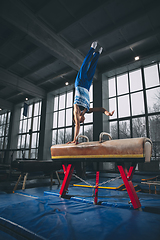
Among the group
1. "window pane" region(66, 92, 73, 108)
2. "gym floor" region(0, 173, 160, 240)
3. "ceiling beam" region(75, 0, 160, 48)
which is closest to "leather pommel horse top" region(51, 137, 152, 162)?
"gym floor" region(0, 173, 160, 240)

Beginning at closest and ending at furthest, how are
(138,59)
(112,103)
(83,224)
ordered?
1. (83,224)
2. (138,59)
3. (112,103)

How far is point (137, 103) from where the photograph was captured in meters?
8.62

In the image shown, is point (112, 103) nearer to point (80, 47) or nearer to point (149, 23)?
point (80, 47)

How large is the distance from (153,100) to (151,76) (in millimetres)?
1419

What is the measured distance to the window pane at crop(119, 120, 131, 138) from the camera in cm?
871

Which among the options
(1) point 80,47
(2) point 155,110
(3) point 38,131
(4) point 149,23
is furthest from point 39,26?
(3) point 38,131

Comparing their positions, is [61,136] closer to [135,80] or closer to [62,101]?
[62,101]

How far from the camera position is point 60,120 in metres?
11.9

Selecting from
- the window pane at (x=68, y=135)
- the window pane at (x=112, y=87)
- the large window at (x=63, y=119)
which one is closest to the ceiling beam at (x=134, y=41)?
the window pane at (x=112, y=87)

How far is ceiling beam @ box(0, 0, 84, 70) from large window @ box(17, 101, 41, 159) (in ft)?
21.6

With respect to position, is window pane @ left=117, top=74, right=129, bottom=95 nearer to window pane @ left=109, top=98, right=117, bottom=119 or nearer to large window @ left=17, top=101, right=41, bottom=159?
window pane @ left=109, top=98, right=117, bottom=119

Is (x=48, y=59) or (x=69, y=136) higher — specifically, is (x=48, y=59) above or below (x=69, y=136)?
above

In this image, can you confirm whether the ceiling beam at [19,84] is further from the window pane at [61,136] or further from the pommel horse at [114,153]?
the pommel horse at [114,153]

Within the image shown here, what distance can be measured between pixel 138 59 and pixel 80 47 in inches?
126
